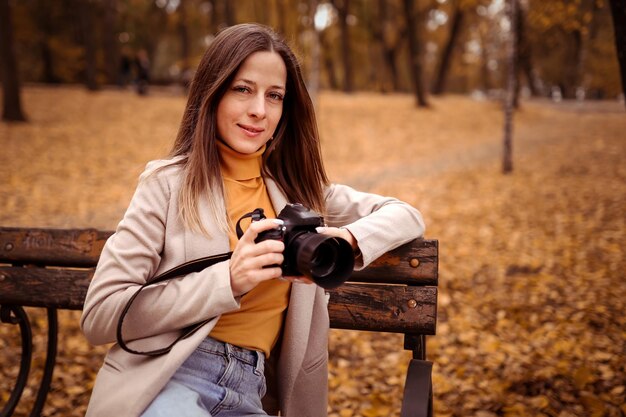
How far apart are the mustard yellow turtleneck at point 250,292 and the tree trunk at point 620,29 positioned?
2821 millimetres

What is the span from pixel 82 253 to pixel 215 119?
112cm

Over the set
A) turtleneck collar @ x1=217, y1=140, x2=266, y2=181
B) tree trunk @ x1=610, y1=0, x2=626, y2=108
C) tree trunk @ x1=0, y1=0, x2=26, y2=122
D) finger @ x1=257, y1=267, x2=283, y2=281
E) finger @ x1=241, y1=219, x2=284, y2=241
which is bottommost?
finger @ x1=257, y1=267, x2=283, y2=281

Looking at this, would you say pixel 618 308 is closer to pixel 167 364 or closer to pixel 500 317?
pixel 500 317

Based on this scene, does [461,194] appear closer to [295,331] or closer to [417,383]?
[417,383]

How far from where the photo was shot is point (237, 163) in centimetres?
Result: 194

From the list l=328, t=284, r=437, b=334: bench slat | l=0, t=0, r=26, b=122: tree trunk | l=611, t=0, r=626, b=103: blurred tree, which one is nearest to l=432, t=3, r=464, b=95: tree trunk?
l=0, t=0, r=26, b=122: tree trunk

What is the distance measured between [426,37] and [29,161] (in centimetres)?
2285

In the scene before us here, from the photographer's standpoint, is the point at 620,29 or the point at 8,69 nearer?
the point at 620,29

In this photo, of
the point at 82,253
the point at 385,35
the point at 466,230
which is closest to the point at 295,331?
the point at 82,253

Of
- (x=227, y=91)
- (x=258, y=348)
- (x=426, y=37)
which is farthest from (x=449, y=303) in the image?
(x=426, y=37)

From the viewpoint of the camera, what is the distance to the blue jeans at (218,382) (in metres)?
1.65

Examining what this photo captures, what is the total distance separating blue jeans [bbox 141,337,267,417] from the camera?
5.42 feet

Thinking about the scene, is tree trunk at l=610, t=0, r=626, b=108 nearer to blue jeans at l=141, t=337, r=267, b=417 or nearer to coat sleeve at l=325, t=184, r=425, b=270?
coat sleeve at l=325, t=184, r=425, b=270

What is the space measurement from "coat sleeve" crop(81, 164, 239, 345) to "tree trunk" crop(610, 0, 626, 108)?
10.7ft
